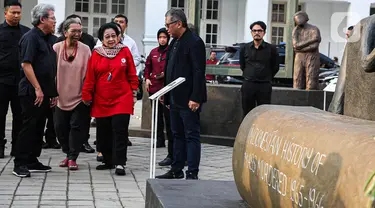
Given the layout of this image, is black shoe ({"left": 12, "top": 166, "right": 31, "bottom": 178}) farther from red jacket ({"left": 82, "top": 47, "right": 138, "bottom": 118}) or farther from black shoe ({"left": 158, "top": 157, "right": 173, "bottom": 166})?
black shoe ({"left": 158, "top": 157, "right": 173, "bottom": 166})

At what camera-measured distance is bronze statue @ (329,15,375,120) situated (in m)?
4.70

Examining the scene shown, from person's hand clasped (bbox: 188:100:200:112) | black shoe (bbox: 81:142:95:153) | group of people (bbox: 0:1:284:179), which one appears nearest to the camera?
person's hand clasped (bbox: 188:100:200:112)

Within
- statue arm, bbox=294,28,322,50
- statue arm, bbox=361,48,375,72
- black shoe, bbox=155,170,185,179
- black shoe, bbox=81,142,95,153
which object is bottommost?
black shoe, bbox=81,142,95,153

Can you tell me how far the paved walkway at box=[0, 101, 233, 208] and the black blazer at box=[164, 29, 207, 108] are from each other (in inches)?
39.6

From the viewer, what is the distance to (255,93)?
34.7ft

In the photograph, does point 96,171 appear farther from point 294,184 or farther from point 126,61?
point 294,184

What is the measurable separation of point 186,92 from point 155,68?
2.62 meters

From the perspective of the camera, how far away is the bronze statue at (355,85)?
4.70 metres

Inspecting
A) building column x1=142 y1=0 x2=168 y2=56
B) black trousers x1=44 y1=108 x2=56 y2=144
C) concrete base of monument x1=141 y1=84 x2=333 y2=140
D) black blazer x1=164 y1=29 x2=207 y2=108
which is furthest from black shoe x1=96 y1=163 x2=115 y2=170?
building column x1=142 y1=0 x2=168 y2=56

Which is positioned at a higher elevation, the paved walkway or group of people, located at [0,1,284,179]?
group of people, located at [0,1,284,179]

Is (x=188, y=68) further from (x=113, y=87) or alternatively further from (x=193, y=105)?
(x=113, y=87)

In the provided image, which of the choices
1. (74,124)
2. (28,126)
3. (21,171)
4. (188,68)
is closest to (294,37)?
(74,124)

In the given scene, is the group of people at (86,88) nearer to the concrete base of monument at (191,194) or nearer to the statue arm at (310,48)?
the concrete base of monument at (191,194)

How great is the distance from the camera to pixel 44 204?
265 inches
